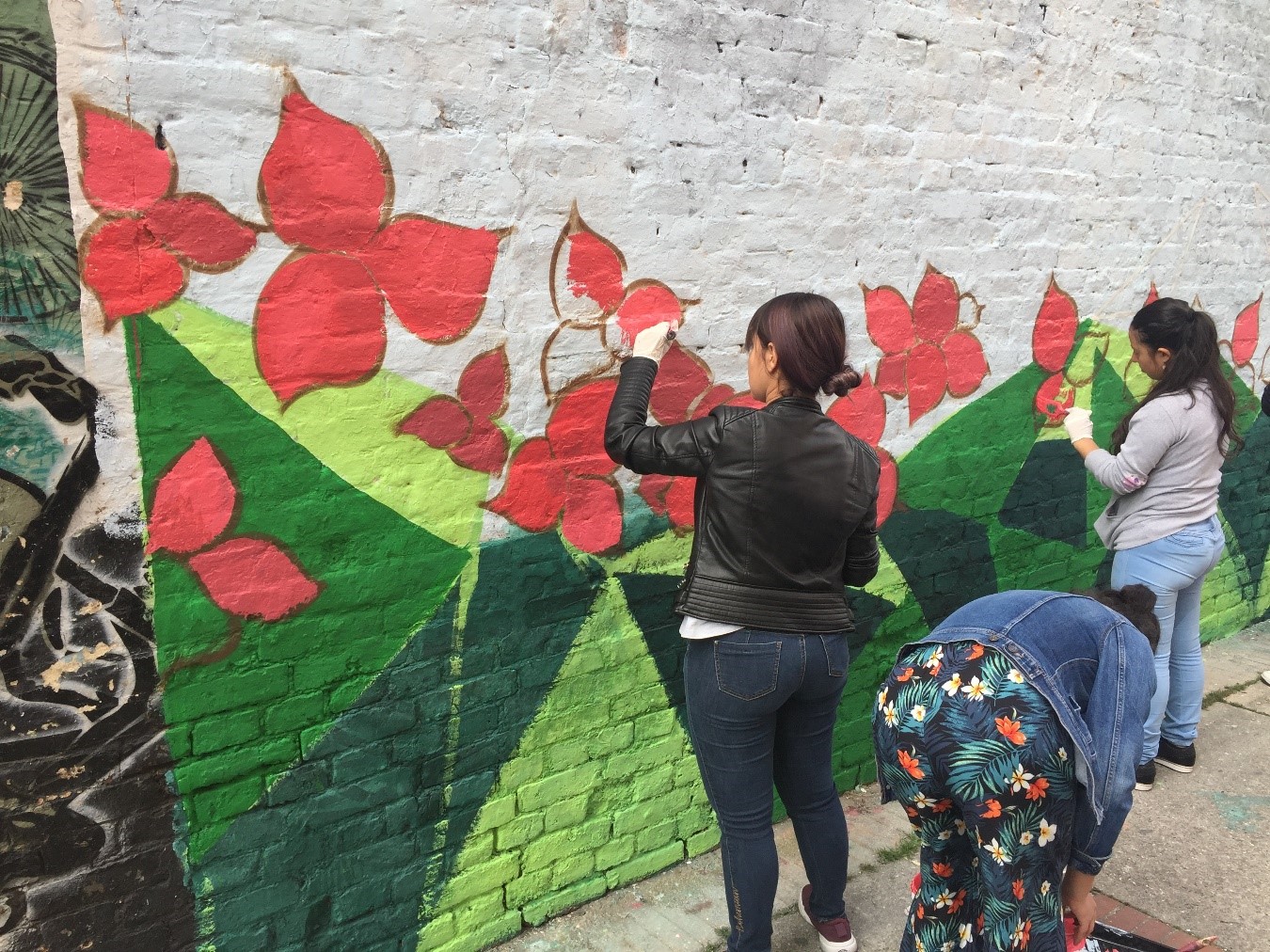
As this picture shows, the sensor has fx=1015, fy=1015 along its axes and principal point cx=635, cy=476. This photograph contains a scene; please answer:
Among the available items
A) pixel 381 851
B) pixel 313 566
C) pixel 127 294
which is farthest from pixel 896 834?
pixel 127 294

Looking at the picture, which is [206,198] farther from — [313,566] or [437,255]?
[313,566]

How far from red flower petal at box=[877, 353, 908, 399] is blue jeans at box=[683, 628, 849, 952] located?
136 cm

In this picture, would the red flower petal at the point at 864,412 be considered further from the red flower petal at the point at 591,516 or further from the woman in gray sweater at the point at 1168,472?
the red flower petal at the point at 591,516

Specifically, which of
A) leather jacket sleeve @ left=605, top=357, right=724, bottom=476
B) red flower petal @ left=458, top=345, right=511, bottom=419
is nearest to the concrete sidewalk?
leather jacket sleeve @ left=605, top=357, right=724, bottom=476

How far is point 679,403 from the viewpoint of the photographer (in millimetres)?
3215

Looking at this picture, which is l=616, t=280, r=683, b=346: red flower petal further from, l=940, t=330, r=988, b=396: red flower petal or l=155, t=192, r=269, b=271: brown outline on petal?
l=940, t=330, r=988, b=396: red flower petal

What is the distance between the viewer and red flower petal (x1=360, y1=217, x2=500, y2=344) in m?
2.55

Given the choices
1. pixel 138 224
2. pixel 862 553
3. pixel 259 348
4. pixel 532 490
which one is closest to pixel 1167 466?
pixel 862 553

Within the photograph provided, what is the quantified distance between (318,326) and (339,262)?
17 centimetres

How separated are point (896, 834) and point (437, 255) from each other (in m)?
2.62

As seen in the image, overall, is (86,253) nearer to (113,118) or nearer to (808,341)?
(113,118)

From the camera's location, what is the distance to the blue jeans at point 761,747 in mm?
2568

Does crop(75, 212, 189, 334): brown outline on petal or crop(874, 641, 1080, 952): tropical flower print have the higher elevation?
crop(75, 212, 189, 334): brown outline on petal

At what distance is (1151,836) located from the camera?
3.77 meters
